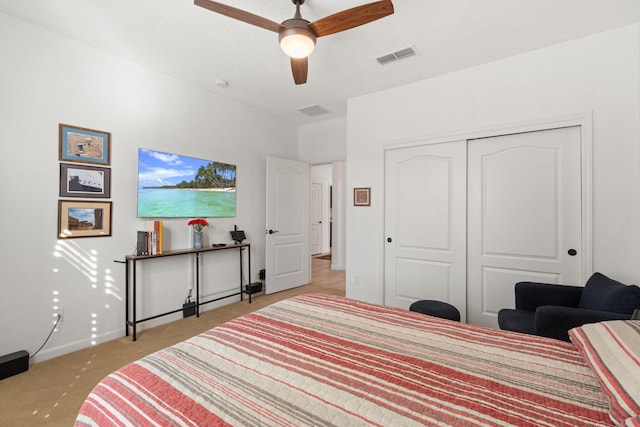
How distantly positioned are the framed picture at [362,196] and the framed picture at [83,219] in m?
2.74

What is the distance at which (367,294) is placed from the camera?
3.72 meters

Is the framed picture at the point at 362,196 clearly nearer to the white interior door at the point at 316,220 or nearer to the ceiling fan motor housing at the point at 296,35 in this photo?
the ceiling fan motor housing at the point at 296,35

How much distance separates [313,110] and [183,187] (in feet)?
7.07

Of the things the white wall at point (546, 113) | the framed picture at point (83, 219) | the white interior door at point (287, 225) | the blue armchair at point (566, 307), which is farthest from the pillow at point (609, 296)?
the framed picture at point (83, 219)

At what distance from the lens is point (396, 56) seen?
2.84m

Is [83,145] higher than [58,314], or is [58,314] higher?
[83,145]

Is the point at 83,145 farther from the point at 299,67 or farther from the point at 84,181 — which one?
the point at 299,67

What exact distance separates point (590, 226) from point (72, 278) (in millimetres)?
4566

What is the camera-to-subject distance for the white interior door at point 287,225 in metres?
4.39

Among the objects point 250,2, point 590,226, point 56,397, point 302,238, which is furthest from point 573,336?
point 302,238

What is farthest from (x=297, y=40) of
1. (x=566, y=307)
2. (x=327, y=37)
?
(x=566, y=307)

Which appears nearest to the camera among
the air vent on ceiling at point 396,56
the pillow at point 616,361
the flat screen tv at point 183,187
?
the pillow at point 616,361

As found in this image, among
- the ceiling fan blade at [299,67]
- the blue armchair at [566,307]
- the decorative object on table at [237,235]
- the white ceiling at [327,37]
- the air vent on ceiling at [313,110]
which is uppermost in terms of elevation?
the air vent on ceiling at [313,110]

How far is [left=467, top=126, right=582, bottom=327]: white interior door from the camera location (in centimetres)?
259
